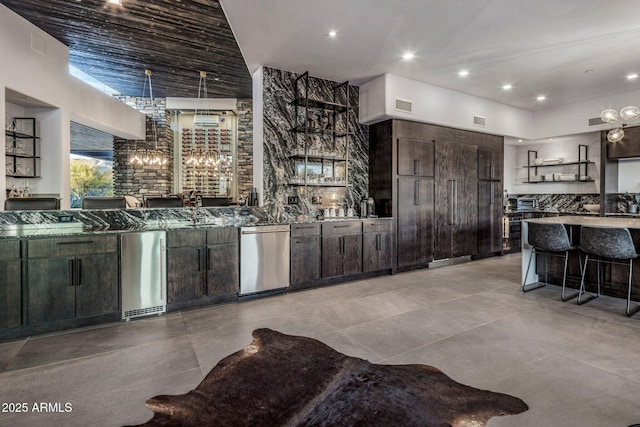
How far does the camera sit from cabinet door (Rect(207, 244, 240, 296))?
3922mm

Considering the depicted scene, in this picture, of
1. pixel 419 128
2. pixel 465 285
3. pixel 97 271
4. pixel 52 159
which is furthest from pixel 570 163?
pixel 52 159

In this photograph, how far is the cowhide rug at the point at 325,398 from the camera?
1.87 meters

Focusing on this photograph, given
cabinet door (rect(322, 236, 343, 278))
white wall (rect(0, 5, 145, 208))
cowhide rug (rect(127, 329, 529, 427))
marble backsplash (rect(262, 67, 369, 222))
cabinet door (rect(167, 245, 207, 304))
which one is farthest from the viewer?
marble backsplash (rect(262, 67, 369, 222))

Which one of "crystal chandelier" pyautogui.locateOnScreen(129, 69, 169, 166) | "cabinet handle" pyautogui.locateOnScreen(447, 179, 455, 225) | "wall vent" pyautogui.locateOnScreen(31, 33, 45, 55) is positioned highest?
"wall vent" pyautogui.locateOnScreen(31, 33, 45, 55)

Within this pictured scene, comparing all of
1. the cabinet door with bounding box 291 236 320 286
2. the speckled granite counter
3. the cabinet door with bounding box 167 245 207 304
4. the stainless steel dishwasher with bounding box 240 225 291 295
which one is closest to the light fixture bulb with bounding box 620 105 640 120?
the cabinet door with bounding box 291 236 320 286

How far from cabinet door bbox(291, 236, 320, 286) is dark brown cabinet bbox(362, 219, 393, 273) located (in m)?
0.85

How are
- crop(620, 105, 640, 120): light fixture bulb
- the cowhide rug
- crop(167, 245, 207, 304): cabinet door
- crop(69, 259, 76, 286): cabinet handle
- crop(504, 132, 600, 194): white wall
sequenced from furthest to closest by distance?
crop(504, 132, 600, 194): white wall, crop(620, 105, 640, 120): light fixture bulb, crop(167, 245, 207, 304): cabinet door, crop(69, 259, 76, 286): cabinet handle, the cowhide rug

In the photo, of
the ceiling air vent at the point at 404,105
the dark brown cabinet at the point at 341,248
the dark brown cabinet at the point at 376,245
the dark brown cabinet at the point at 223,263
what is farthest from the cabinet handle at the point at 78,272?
the ceiling air vent at the point at 404,105

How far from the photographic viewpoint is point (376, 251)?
5289 millimetres

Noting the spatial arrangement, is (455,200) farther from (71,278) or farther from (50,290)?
(50,290)

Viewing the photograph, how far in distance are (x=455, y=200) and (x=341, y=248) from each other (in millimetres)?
2757

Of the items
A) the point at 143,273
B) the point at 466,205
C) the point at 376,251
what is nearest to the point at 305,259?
the point at 376,251

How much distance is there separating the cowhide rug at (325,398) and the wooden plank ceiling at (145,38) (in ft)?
14.2

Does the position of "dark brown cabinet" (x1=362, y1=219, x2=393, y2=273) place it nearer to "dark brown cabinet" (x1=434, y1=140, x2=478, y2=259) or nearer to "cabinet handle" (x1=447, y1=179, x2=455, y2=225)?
"dark brown cabinet" (x1=434, y1=140, x2=478, y2=259)
